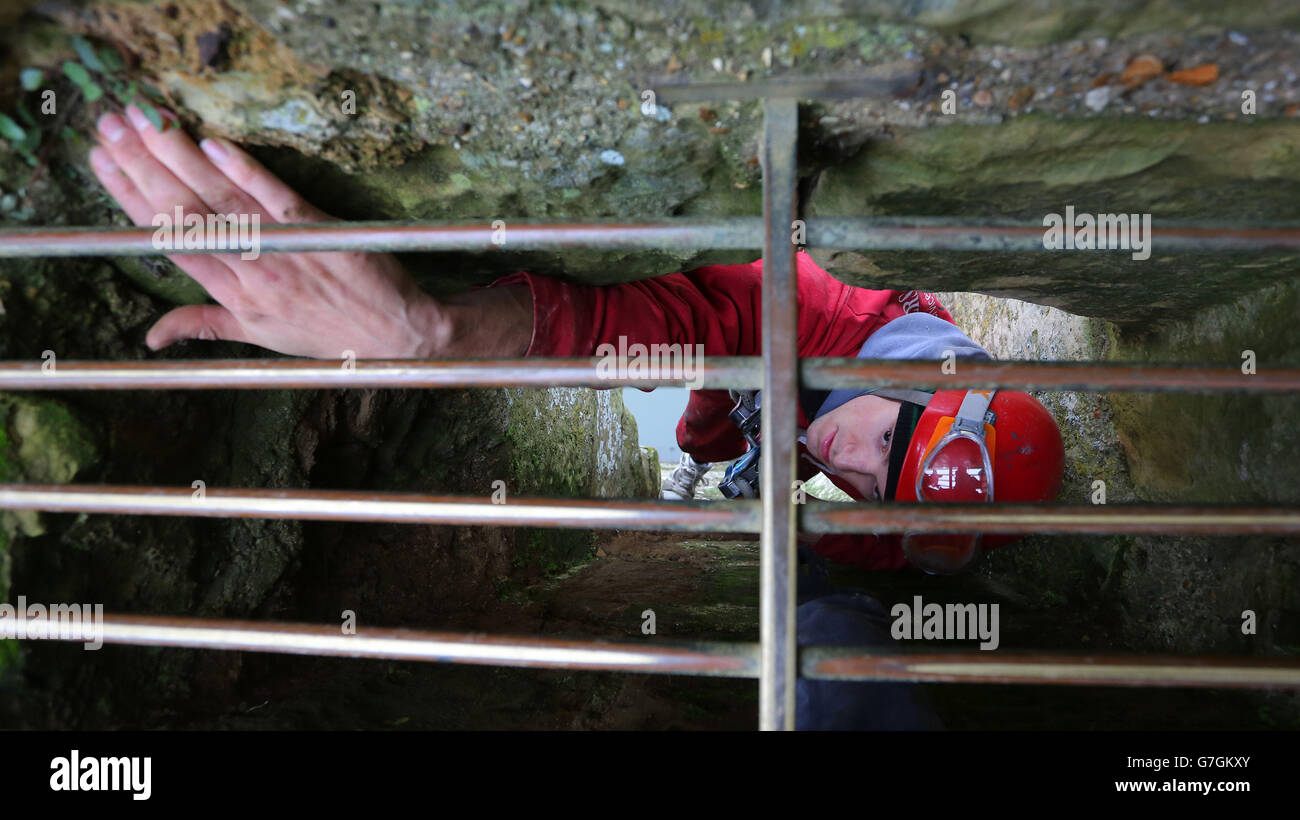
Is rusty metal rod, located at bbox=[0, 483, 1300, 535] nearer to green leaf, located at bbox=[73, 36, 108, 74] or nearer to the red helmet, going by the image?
green leaf, located at bbox=[73, 36, 108, 74]

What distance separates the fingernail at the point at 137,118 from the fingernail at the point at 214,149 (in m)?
0.08

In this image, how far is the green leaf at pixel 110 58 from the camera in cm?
100

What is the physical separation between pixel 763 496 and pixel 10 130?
1256 mm

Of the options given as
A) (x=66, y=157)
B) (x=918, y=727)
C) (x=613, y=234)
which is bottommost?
(x=918, y=727)

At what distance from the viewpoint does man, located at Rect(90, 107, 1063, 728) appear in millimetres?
1191

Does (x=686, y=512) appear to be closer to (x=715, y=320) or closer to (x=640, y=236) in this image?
(x=640, y=236)

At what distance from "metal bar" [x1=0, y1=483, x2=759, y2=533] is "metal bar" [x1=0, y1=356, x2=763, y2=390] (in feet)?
0.56

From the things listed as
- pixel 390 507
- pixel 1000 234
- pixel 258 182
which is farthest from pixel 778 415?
pixel 258 182

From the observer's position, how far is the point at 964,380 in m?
1.06

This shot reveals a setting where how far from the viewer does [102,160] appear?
116 centimetres

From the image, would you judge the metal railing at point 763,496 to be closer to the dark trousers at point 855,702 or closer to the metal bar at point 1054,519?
the metal bar at point 1054,519

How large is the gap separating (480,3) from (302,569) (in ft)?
4.78

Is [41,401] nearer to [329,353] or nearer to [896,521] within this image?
[329,353]

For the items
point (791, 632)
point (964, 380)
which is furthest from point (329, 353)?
point (964, 380)
